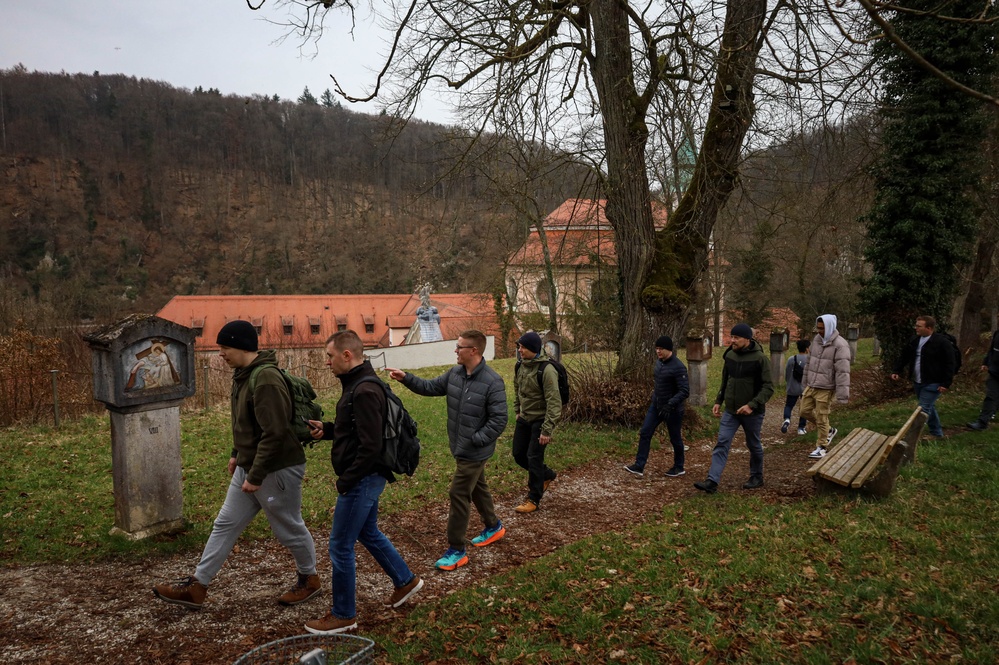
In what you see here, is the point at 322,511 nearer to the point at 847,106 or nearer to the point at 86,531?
the point at 86,531

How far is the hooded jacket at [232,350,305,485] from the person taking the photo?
4.15 m

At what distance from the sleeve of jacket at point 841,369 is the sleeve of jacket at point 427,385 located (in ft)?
18.1

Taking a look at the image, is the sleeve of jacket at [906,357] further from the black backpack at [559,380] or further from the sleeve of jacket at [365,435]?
the sleeve of jacket at [365,435]

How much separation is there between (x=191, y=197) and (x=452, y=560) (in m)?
129

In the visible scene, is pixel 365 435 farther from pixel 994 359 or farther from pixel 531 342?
pixel 994 359

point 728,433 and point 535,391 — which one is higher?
point 535,391

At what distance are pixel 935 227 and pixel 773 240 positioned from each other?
65.4 feet

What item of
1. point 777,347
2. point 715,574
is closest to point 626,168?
point 715,574

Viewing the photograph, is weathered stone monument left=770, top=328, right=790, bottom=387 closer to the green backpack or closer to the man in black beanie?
Answer: the man in black beanie

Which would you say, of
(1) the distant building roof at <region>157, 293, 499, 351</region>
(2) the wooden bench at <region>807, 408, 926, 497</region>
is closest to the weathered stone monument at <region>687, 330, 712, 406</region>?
(2) the wooden bench at <region>807, 408, 926, 497</region>

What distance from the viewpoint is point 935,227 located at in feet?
41.6

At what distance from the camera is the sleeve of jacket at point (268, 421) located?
4141 mm

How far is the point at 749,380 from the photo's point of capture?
6.81 m

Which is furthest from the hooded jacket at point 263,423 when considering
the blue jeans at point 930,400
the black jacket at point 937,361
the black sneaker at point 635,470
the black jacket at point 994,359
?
the black jacket at point 994,359
